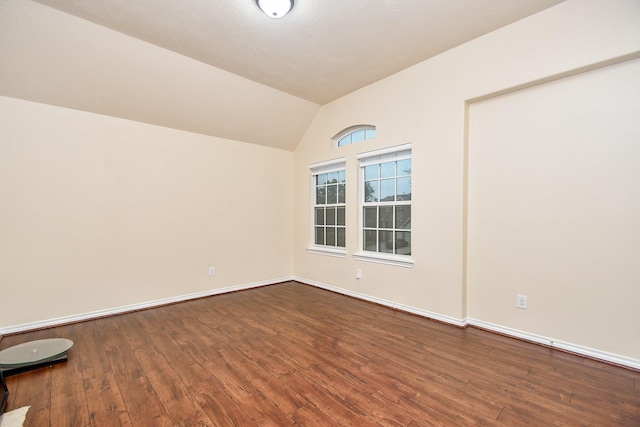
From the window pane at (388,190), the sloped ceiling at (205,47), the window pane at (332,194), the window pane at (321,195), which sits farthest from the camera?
the window pane at (321,195)

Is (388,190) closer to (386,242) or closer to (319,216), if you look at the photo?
(386,242)

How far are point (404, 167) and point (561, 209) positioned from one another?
1.68 meters

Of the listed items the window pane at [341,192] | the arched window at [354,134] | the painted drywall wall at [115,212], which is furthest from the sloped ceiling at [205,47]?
the window pane at [341,192]

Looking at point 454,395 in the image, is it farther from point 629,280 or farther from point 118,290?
point 118,290

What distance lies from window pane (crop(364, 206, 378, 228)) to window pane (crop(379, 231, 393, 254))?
0.65 ft

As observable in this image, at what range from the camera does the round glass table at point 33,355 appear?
2.16 metres

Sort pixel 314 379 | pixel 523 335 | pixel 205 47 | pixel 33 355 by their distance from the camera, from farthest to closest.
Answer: pixel 205 47 < pixel 523 335 < pixel 33 355 < pixel 314 379

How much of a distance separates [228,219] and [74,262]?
6.29 feet

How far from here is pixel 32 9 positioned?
2383mm

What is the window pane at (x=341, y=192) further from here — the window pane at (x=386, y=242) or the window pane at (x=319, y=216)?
the window pane at (x=386, y=242)

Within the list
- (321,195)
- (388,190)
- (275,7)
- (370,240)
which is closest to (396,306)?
(370,240)

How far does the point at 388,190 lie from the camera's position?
390 cm

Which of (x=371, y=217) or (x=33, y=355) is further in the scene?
(x=371, y=217)

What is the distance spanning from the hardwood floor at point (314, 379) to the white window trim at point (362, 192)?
0.77 metres
